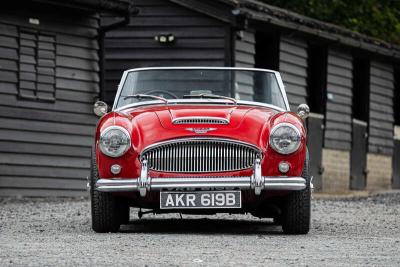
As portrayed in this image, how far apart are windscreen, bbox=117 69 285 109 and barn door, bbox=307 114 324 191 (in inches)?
521

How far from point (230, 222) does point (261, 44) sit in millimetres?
12427

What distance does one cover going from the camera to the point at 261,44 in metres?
23.9

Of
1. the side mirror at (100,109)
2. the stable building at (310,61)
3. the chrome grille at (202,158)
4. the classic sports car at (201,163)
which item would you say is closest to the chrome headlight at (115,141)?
the classic sports car at (201,163)

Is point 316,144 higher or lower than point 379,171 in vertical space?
higher

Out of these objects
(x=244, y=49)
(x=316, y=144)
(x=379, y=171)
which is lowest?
(x=379, y=171)

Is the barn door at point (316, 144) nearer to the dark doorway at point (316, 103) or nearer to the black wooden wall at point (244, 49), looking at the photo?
the dark doorway at point (316, 103)

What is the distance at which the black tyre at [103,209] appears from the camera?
9.75 metres

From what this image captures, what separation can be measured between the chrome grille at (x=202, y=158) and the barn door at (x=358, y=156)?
17.3 meters

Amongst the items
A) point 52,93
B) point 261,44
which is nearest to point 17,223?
point 52,93

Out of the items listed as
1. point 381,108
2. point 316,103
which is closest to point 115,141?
point 316,103

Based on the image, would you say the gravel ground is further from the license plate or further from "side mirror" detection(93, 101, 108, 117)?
"side mirror" detection(93, 101, 108, 117)

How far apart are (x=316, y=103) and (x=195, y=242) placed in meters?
17.0

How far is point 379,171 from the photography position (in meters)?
28.4

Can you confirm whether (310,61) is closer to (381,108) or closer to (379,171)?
(381,108)
